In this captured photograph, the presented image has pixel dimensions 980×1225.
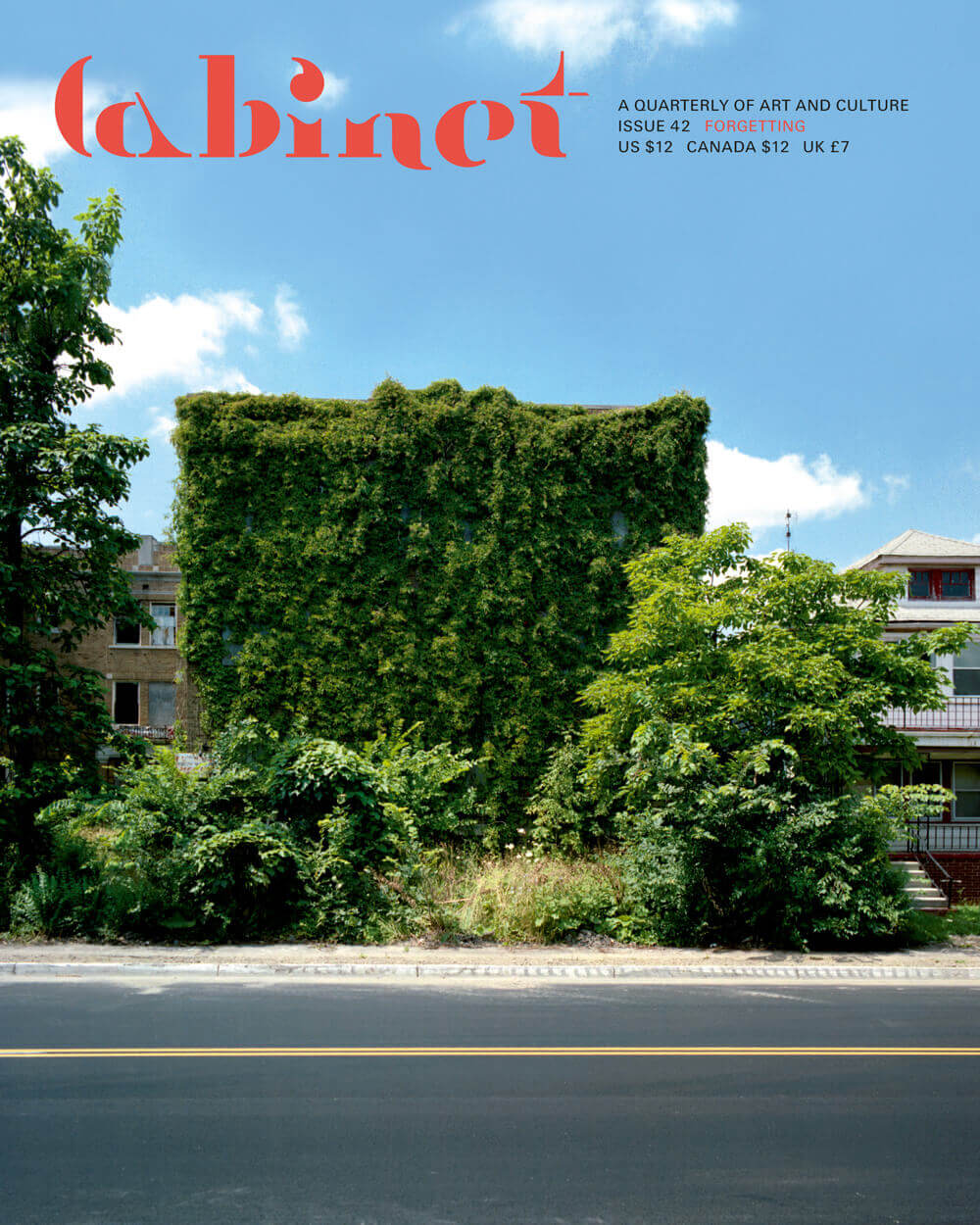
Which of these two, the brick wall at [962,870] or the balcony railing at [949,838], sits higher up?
the balcony railing at [949,838]

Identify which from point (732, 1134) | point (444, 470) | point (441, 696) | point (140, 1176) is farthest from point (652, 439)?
point (140, 1176)

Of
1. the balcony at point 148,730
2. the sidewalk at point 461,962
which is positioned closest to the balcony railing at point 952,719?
the sidewalk at point 461,962

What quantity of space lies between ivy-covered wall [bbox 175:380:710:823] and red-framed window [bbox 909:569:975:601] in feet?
24.6

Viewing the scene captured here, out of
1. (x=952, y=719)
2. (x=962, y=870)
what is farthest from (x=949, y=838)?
(x=952, y=719)

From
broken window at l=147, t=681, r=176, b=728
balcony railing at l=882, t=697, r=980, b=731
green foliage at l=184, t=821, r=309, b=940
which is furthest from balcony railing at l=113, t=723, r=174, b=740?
balcony railing at l=882, t=697, r=980, b=731

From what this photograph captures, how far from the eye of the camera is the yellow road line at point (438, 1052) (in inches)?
291

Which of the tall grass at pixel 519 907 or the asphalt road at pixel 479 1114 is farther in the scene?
the tall grass at pixel 519 907

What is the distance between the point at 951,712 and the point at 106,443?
61.9 ft

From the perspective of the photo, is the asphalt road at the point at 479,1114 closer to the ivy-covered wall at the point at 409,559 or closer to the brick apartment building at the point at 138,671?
the ivy-covered wall at the point at 409,559

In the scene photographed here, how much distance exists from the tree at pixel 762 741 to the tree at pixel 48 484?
8.15 m

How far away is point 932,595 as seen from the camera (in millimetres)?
22891

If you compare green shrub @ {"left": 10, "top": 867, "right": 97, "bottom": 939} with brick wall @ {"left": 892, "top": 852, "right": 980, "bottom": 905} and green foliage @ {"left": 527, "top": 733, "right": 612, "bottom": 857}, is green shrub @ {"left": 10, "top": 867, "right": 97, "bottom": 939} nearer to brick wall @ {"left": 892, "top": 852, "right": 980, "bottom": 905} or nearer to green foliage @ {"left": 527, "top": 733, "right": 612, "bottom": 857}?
green foliage @ {"left": 527, "top": 733, "right": 612, "bottom": 857}

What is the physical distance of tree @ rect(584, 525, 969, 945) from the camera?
12070 millimetres

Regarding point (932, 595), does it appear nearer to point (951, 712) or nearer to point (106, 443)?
point (951, 712)
